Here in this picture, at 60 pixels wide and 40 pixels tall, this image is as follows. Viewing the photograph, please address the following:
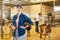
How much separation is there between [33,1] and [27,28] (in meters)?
0.50

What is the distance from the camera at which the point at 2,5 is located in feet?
18.0

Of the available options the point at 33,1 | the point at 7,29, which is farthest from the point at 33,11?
the point at 7,29

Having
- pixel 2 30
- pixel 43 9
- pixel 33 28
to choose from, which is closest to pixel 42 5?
pixel 43 9

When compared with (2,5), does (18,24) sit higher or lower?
lower

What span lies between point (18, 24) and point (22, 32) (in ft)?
0.53

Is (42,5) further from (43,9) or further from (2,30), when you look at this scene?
(2,30)

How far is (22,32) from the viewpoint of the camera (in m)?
5.46

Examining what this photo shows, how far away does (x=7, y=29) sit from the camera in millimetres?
5465

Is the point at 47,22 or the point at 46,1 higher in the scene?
the point at 46,1

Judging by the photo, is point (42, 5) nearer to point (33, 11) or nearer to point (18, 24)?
point (33, 11)

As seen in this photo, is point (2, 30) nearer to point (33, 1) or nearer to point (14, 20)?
point (14, 20)

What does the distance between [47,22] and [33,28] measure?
28 cm

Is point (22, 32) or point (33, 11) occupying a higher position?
point (33, 11)

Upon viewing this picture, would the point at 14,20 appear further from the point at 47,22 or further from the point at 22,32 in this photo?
the point at 47,22
